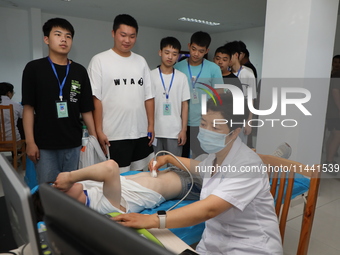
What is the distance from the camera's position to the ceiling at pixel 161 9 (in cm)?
527

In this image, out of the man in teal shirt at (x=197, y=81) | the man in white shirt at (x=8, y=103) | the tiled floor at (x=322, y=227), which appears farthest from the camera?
the man in white shirt at (x=8, y=103)

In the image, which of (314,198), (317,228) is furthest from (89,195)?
(317,228)

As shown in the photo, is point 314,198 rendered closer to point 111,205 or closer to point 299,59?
point 111,205

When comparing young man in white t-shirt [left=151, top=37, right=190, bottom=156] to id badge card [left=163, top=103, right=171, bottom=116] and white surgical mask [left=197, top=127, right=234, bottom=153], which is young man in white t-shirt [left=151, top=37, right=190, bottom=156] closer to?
id badge card [left=163, top=103, right=171, bottom=116]

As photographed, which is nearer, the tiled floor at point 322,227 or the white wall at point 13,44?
the tiled floor at point 322,227

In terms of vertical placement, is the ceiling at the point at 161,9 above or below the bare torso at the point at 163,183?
above

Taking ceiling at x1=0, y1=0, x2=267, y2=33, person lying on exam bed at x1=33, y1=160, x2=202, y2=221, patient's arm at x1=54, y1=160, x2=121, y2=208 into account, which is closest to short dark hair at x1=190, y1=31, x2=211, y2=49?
person lying on exam bed at x1=33, y1=160, x2=202, y2=221

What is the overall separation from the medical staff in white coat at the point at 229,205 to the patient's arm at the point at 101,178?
0.49 meters

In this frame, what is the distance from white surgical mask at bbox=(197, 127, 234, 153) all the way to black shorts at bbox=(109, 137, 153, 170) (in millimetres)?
1085

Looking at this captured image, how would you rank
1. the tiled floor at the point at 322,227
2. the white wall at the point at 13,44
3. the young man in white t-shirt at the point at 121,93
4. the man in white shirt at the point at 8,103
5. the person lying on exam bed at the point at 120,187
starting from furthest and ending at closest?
the white wall at the point at 13,44
the man in white shirt at the point at 8,103
the young man in white t-shirt at the point at 121,93
the tiled floor at the point at 322,227
the person lying on exam bed at the point at 120,187

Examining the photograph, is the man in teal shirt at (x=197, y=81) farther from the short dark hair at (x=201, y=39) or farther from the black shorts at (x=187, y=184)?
the black shorts at (x=187, y=184)

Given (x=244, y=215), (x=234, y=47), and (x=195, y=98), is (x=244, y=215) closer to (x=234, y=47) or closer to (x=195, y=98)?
(x=195, y=98)

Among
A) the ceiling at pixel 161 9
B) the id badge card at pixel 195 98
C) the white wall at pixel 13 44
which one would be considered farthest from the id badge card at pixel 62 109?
the white wall at pixel 13 44

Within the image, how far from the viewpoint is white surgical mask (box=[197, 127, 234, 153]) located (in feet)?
4.44
